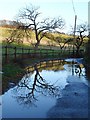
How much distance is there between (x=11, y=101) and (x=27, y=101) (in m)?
0.57

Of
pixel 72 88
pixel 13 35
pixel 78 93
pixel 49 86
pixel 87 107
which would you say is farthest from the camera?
pixel 13 35

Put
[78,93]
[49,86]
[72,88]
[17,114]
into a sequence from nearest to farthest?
[17,114] → [78,93] → [72,88] → [49,86]

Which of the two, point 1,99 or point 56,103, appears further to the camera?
point 1,99

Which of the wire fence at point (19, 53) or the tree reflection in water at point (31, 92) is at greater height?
the wire fence at point (19, 53)

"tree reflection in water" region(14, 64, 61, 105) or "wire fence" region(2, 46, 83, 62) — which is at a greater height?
"wire fence" region(2, 46, 83, 62)

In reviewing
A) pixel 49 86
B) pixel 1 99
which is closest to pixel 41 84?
pixel 49 86

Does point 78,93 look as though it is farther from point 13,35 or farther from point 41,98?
point 13,35

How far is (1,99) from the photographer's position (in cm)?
1106

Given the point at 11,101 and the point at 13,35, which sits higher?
the point at 13,35

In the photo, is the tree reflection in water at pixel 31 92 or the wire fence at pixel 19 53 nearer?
the tree reflection in water at pixel 31 92

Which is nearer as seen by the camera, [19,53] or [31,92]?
[31,92]

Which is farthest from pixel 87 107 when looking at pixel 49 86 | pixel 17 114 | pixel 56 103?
A: pixel 49 86

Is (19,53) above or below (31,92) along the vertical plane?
above

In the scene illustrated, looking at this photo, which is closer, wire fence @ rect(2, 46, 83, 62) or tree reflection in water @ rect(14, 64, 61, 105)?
tree reflection in water @ rect(14, 64, 61, 105)
